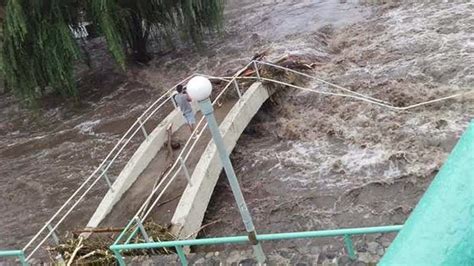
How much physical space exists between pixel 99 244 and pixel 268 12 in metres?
17.0

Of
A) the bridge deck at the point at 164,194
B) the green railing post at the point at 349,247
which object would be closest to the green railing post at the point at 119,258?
the bridge deck at the point at 164,194

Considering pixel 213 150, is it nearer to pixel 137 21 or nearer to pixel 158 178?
pixel 158 178

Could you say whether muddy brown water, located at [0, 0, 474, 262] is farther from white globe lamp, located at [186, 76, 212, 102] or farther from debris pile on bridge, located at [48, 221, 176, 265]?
white globe lamp, located at [186, 76, 212, 102]

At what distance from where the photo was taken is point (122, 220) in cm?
932

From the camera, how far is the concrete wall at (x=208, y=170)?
29.2ft

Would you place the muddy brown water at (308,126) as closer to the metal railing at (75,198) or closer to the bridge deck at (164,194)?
the metal railing at (75,198)

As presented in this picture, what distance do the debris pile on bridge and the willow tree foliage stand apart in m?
8.35

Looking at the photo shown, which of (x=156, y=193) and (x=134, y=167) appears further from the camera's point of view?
(x=134, y=167)

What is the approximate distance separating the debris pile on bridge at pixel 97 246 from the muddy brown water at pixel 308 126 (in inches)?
66.5

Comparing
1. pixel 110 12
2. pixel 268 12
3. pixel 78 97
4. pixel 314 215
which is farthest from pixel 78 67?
pixel 314 215

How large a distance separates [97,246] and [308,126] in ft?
21.0

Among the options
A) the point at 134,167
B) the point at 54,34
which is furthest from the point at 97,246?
the point at 54,34

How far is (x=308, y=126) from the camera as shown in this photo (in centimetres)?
1268

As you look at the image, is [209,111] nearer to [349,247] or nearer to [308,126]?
[349,247]
